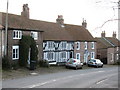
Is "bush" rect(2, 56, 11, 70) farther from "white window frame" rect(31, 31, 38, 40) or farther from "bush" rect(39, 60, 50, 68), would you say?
"white window frame" rect(31, 31, 38, 40)

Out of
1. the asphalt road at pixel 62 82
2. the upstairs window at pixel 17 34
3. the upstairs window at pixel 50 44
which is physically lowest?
the asphalt road at pixel 62 82

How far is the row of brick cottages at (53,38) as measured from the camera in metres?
34.0

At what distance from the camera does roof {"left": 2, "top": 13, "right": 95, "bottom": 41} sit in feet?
119

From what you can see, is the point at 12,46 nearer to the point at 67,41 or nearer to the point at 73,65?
the point at 73,65

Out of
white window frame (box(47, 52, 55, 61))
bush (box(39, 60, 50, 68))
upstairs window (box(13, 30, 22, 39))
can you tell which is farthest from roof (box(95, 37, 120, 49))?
Answer: upstairs window (box(13, 30, 22, 39))

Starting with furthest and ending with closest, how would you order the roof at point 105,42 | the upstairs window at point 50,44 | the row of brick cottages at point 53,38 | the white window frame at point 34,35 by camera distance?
the roof at point 105,42 < the upstairs window at point 50,44 < the white window frame at point 34,35 < the row of brick cottages at point 53,38

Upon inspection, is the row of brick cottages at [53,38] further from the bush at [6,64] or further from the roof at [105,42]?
the roof at [105,42]

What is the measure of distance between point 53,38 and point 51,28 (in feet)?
14.4

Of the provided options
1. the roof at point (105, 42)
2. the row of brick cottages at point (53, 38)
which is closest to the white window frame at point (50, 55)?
the row of brick cottages at point (53, 38)

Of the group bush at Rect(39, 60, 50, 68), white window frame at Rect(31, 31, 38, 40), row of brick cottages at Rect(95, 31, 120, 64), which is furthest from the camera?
row of brick cottages at Rect(95, 31, 120, 64)

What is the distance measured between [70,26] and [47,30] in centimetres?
986

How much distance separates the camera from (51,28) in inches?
1848

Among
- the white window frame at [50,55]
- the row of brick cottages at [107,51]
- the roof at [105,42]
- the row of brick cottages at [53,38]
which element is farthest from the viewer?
the roof at [105,42]

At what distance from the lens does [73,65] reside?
38.7 metres
